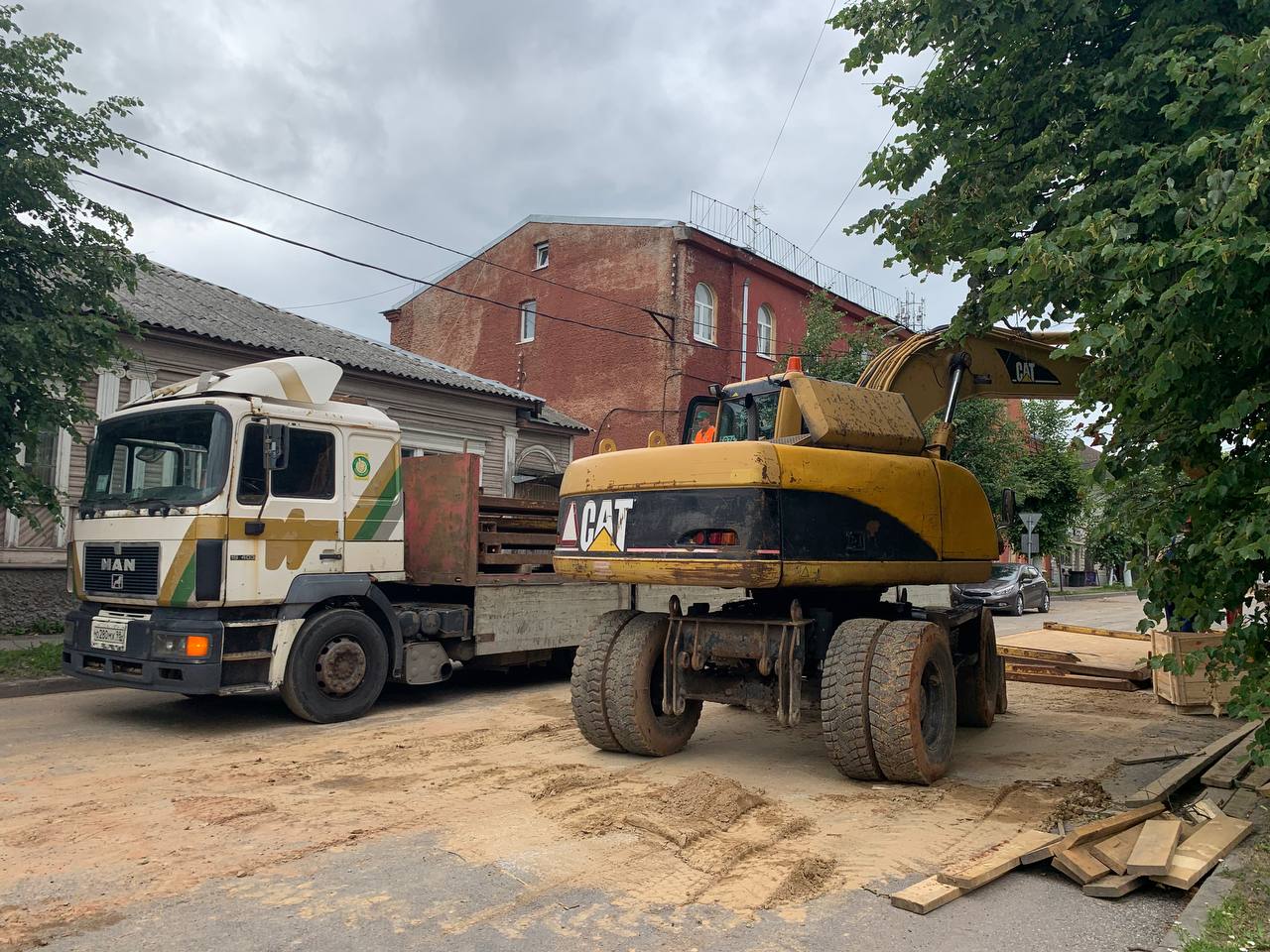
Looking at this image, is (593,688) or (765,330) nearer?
(593,688)

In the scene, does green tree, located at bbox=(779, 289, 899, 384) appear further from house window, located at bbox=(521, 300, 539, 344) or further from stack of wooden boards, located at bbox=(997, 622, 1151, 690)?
stack of wooden boards, located at bbox=(997, 622, 1151, 690)

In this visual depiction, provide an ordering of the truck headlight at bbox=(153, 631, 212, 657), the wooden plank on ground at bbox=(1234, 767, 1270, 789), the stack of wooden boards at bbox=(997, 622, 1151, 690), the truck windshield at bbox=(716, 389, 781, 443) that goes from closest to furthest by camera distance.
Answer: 1. the wooden plank on ground at bbox=(1234, 767, 1270, 789)
2. the truck windshield at bbox=(716, 389, 781, 443)
3. the truck headlight at bbox=(153, 631, 212, 657)
4. the stack of wooden boards at bbox=(997, 622, 1151, 690)

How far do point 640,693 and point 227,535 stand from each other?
12.1 feet

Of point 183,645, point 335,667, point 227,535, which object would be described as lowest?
point 335,667

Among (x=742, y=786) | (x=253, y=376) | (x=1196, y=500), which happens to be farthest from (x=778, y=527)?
(x=253, y=376)

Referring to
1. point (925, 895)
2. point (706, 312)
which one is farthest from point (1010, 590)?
point (925, 895)

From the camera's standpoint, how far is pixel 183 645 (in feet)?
25.0

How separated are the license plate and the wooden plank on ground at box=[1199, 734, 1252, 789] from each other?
8.06 metres

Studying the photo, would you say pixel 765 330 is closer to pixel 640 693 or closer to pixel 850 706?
pixel 640 693

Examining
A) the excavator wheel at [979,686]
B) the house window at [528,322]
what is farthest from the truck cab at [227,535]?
the house window at [528,322]

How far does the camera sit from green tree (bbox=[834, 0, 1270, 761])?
4.38 meters

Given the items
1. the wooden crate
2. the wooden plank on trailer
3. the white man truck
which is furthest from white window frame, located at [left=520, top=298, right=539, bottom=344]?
the wooden crate

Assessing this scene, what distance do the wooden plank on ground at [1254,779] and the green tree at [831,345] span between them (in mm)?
17708

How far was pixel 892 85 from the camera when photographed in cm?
763
